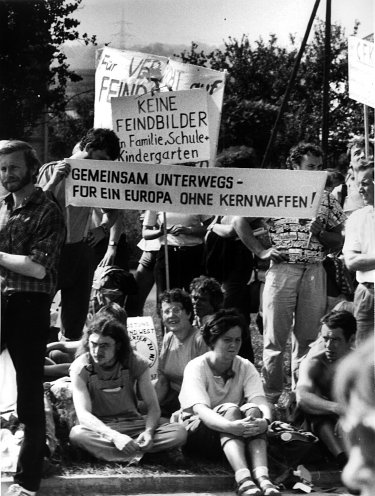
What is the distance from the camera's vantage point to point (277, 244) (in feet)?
21.5

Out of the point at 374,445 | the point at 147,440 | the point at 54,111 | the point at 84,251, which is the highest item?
the point at 54,111

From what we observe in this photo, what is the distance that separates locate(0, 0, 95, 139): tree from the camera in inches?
264

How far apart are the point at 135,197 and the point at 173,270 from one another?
1.49m

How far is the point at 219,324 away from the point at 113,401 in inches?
27.3

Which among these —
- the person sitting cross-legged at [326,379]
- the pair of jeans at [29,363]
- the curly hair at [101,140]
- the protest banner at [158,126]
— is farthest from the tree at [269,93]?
the pair of jeans at [29,363]

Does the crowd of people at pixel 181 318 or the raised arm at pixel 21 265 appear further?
the crowd of people at pixel 181 318

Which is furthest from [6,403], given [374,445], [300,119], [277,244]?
[300,119]

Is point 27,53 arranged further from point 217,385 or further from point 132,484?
point 132,484

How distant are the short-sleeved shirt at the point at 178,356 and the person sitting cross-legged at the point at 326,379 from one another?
2.09 ft

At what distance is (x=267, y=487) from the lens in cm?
510

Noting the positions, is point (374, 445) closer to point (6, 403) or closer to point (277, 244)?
point (6, 403)

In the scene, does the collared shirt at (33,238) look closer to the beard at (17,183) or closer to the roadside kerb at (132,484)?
the beard at (17,183)

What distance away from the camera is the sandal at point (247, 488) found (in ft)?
16.7

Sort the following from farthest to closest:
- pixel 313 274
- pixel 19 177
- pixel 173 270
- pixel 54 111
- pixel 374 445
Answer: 1. pixel 54 111
2. pixel 173 270
3. pixel 313 274
4. pixel 19 177
5. pixel 374 445
